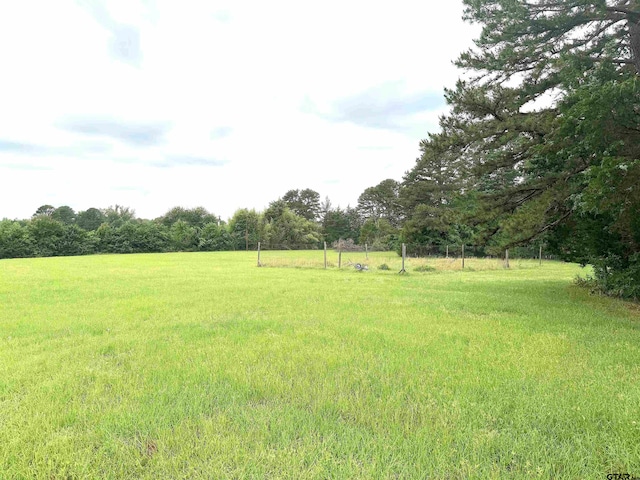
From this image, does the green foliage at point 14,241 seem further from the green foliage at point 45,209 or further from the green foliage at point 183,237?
the green foliage at point 45,209

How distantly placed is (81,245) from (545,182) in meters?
51.4

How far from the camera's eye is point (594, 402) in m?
2.66

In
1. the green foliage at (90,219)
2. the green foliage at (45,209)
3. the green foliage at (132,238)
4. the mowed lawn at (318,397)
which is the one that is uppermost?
the green foliage at (45,209)

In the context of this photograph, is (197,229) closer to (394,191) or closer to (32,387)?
(394,191)

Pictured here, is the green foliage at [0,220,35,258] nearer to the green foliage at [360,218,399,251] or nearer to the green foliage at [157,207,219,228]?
the green foliage at [157,207,219,228]

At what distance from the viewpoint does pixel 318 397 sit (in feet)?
9.18

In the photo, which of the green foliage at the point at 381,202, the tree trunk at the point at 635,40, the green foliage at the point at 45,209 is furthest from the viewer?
the green foliage at the point at 45,209

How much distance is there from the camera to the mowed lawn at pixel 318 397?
1.99 m

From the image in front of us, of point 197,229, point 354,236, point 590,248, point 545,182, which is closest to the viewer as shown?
point 545,182

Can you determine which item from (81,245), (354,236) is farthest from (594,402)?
(354,236)

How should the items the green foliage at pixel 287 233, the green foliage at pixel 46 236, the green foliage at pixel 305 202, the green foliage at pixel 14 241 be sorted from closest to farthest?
the green foliage at pixel 14 241 → the green foliage at pixel 46 236 → the green foliage at pixel 287 233 → the green foliage at pixel 305 202

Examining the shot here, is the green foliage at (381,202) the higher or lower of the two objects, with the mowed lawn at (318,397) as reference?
higher

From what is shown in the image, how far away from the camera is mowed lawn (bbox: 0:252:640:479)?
1.99 m

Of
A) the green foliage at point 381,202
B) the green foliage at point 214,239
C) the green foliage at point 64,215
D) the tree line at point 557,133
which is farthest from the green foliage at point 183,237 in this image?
the tree line at point 557,133
